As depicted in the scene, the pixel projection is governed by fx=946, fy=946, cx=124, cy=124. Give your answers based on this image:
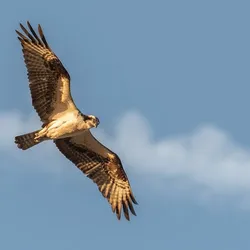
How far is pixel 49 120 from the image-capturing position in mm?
27125

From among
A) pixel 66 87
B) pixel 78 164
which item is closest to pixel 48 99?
pixel 66 87

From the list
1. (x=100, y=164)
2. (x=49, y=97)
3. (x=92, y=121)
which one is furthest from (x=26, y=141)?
(x=100, y=164)

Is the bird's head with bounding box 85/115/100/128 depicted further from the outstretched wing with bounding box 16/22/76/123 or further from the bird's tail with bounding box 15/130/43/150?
the bird's tail with bounding box 15/130/43/150

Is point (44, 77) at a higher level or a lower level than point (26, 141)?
higher

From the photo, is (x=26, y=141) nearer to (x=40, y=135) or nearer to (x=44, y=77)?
(x=40, y=135)

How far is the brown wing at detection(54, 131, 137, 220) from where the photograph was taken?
2867 centimetres

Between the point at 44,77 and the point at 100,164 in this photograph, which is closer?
the point at 44,77

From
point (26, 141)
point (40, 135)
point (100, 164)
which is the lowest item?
point (26, 141)

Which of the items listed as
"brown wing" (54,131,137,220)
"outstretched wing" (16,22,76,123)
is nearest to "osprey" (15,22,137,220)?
"outstretched wing" (16,22,76,123)

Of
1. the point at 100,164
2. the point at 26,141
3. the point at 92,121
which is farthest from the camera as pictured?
the point at 100,164

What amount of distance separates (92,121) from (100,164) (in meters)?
2.90

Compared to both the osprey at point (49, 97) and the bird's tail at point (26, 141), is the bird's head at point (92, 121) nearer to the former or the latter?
the osprey at point (49, 97)

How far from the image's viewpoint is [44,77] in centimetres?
2661

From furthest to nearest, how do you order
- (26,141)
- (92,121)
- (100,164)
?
(100,164) < (26,141) < (92,121)
